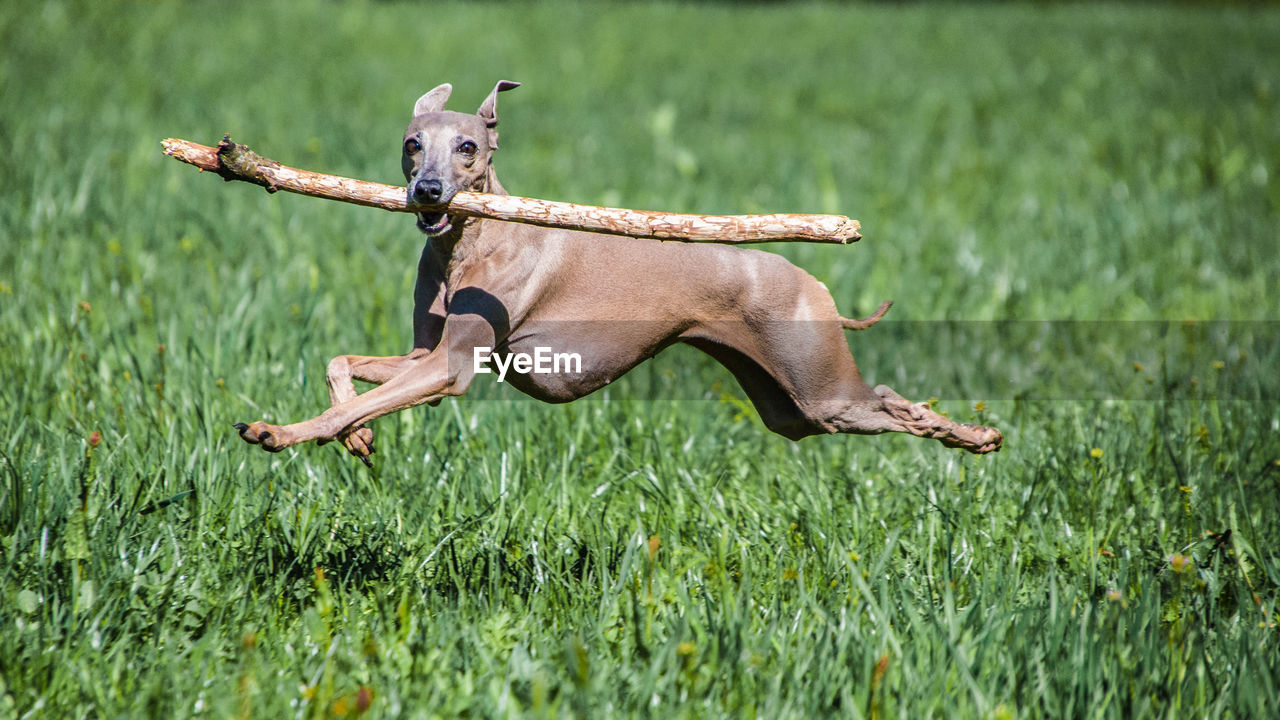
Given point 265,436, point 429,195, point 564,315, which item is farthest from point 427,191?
point 265,436

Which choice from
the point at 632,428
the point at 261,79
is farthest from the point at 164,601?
the point at 261,79

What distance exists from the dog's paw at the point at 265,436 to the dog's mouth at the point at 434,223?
1.82ft

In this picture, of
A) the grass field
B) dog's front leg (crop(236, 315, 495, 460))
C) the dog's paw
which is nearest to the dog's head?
dog's front leg (crop(236, 315, 495, 460))

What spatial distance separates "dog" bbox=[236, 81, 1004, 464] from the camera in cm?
254

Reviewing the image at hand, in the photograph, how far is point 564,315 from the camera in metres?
2.75

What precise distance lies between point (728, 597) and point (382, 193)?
1396 millimetres

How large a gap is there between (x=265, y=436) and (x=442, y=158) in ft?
2.40

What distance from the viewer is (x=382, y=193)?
2.53m

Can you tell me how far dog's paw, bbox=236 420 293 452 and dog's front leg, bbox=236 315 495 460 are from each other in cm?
2

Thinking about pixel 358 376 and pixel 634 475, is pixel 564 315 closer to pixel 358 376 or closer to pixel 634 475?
pixel 358 376

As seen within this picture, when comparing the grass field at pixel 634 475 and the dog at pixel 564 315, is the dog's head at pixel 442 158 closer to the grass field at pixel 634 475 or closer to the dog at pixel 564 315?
the dog at pixel 564 315

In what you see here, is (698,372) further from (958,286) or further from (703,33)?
(703,33)

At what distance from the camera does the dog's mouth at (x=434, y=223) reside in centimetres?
250

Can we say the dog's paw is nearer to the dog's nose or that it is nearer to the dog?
the dog
